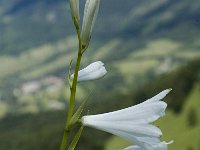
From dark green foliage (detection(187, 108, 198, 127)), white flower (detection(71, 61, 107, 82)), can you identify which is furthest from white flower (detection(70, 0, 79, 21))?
dark green foliage (detection(187, 108, 198, 127))

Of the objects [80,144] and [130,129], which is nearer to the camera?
[130,129]

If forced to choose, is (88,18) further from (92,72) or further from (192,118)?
(192,118)

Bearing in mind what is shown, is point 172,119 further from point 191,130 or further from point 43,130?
point 43,130

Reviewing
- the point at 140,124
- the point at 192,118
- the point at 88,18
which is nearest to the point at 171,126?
the point at 192,118

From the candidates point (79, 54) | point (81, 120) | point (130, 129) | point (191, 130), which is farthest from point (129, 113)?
point (191, 130)

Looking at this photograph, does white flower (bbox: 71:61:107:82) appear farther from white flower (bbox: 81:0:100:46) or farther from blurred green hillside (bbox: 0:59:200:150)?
blurred green hillside (bbox: 0:59:200:150)

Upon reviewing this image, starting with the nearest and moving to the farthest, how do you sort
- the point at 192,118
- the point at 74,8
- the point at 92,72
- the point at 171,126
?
1. the point at 74,8
2. the point at 92,72
3. the point at 192,118
4. the point at 171,126
